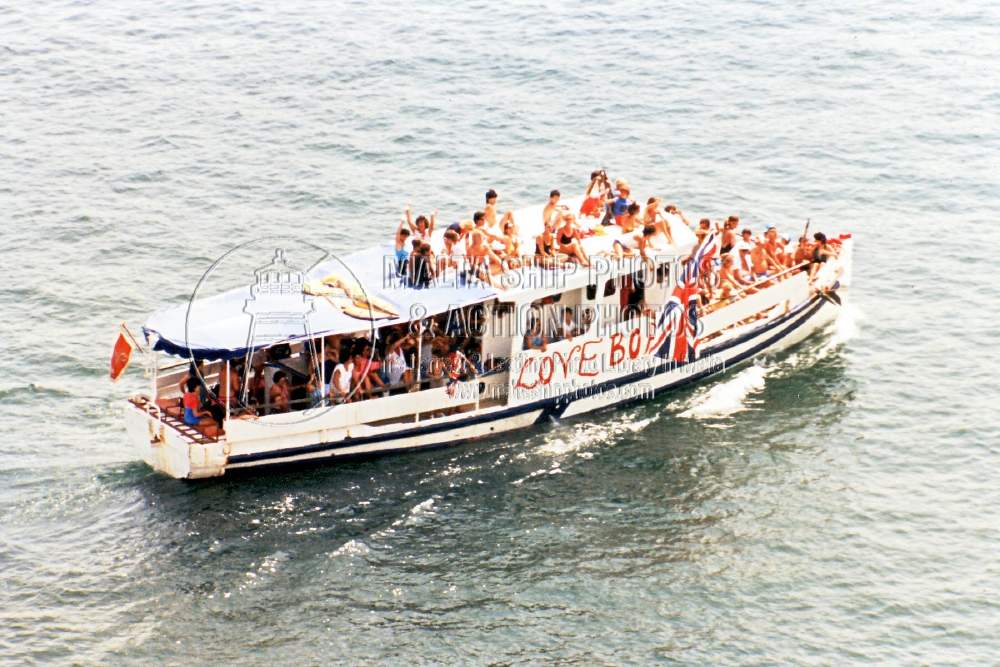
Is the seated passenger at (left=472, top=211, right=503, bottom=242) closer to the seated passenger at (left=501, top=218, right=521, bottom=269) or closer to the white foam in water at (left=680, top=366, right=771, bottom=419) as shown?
the seated passenger at (left=501, top=218, right=521, bottom=269)

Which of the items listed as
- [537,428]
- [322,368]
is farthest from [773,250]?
[322,368]

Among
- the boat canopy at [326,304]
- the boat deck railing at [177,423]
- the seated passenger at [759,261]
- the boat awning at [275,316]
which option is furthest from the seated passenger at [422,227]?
the seated passenger at [759,261]

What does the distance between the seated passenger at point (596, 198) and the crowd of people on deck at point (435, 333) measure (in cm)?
2

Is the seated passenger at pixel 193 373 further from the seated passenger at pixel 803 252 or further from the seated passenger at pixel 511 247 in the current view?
the seated passenger at pixel 803 252

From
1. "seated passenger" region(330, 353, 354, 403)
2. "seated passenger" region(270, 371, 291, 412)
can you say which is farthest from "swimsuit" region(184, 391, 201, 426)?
"seated passenger" region(330, 353, 354, 403)

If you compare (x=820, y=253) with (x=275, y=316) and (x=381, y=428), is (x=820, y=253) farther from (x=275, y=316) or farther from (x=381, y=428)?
(x=275, y=316)

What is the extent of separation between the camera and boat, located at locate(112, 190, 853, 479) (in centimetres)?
2988

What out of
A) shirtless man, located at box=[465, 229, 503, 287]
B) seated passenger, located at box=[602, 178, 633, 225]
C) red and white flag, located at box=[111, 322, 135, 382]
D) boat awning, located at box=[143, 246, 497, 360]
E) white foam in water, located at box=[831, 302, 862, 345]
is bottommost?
white foam in water, located at box=[831, 302, 862, 345]

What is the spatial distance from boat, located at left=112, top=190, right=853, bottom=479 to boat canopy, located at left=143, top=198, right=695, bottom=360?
4cm

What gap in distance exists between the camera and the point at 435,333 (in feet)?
105

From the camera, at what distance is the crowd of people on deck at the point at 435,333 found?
30.6m

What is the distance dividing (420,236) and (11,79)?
2917 cm

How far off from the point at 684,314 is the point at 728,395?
241 cm

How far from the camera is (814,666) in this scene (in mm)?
25328
